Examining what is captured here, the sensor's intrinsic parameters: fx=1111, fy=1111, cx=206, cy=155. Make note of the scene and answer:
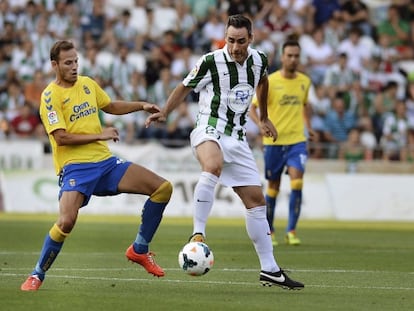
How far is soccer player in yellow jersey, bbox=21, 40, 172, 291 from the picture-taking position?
977cm

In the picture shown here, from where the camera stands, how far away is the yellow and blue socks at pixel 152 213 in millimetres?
10516

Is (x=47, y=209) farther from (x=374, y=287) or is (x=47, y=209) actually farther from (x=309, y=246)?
(x=374, y=287)

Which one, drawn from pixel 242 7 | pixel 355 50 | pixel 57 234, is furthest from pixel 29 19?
pixel 57 234

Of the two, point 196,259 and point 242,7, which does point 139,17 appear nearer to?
point 242,7

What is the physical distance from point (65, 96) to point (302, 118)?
6.94 meters

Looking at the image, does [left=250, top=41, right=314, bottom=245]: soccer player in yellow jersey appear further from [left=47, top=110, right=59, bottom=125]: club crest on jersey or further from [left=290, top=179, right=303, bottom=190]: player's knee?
[left=47, top=110, right=59, bottom=125]: club crest on jersey

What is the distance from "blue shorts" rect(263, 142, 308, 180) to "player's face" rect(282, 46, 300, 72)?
44.1 inches

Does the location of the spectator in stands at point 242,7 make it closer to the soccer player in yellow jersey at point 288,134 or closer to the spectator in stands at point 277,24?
the spectator in stands at point 277,24

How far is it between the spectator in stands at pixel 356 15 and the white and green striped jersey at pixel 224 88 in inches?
714

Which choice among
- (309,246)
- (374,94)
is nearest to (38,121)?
(374,94)

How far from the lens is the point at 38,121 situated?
24.0 m

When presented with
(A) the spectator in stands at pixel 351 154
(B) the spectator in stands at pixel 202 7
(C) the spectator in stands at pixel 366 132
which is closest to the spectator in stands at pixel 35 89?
(B) the spectator in stands at pixel 202 7

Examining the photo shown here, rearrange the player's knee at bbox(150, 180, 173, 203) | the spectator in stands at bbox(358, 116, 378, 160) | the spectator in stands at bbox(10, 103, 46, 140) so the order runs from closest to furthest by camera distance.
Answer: the player's knee at bbox(150, 180, 173, 203)
the spectator in stands at bbox(10, 103, 46, 140)
the spectator in stands at bbox(358, 116, 378, 160)

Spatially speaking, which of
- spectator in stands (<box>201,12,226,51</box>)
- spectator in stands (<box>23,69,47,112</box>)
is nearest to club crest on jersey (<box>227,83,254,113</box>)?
spectator in stands (<box>23,69,47,112</box>)
